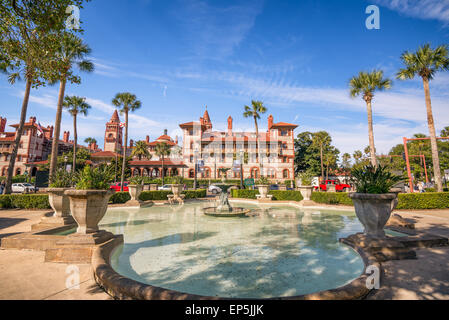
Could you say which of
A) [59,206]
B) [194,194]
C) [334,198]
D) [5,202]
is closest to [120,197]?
[5,202]

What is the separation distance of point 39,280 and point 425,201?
64.6ft

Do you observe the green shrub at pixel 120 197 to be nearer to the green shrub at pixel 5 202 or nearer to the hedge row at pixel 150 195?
the hedge row at pixel 150 195

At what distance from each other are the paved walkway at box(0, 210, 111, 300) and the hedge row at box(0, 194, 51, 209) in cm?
1113

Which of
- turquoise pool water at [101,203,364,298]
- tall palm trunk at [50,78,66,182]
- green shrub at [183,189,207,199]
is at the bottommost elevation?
turquoise pool water at [101,203,364,298]

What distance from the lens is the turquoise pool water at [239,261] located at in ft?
11.7

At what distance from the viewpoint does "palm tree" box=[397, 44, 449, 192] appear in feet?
59.5

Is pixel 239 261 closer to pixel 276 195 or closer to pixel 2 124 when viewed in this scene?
pixel 276 195

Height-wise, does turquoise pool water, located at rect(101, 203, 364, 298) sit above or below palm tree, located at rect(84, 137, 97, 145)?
below

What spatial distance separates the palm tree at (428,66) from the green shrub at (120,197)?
26195mm

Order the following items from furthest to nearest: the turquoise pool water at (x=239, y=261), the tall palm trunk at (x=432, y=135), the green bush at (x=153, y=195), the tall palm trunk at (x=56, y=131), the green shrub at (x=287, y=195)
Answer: the green shrub at (x=287, y=195) → the green bush at (x=153, y=195) → the tall palm trunk at (x=432, y=135) → the tall palm trunk at (x=56, y=131) → the turquoise pool water at (x=239, y=261)

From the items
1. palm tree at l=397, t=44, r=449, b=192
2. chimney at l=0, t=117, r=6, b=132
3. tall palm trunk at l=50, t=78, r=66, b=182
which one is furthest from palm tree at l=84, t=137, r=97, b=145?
palm tree at l=397, t=44, r=449, b=192

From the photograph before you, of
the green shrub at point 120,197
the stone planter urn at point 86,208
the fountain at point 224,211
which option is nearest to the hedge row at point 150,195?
the green shrub at point 120,197

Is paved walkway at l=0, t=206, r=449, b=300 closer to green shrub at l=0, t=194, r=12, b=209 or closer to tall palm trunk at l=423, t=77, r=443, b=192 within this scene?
green shrub at l=0, t=194, r=12, b=209
